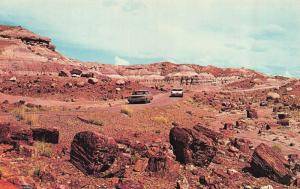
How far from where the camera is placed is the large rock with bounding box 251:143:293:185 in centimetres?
1975

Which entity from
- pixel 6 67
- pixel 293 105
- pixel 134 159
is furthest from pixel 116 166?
pixel 6 67

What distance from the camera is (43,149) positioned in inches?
703

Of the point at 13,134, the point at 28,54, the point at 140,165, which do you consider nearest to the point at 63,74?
the point at 28,54

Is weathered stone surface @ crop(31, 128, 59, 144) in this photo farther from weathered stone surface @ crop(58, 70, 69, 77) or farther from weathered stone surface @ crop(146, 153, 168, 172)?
weathered stone surface @ crop(58, 70, 69, 77)

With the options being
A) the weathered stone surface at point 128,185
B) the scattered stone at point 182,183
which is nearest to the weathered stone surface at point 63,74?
the scattered stone at point 182,183

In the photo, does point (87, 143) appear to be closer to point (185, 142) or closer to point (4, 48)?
point (185, 142)

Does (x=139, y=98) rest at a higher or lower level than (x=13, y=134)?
higher

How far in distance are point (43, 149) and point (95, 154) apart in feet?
9.98

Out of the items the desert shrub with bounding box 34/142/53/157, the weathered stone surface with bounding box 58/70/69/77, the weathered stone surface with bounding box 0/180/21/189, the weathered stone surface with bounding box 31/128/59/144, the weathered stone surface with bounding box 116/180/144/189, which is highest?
the weathered stone surface with bounding box 58/70/69/77

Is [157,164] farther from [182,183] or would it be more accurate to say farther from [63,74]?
[63,74]

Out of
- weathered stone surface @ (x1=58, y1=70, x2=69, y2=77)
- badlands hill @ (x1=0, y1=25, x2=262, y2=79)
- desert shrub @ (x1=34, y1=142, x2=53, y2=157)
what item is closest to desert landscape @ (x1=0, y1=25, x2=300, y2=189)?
desert shrub @ (x1=34, y1=142, x2=53, y2=157)

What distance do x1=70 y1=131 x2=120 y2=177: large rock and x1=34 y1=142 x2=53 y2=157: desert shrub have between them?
1.62m

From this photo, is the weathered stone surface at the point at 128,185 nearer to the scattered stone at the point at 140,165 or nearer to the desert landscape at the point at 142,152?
the desert landscape at the point at 142,152

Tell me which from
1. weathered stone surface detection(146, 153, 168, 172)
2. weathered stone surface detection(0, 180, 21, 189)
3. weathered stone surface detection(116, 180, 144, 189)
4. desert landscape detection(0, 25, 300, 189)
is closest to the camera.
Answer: weathered stone surface detection(0, 180, 21, 189)
